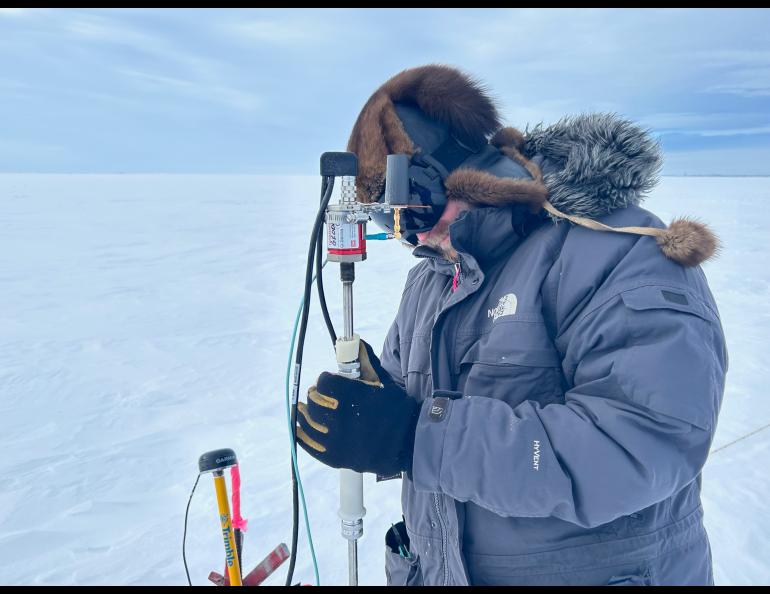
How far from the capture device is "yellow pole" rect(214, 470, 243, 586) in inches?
58.9

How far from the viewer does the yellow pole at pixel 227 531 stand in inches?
58.9

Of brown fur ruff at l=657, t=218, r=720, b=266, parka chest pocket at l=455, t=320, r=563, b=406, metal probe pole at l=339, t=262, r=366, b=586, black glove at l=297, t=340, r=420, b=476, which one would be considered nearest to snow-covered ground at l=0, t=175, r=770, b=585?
metal probe pole at l=339, t=262, r=366, b=586

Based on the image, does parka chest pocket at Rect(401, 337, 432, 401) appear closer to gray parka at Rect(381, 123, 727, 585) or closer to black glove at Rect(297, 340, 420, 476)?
gray parka at Rect(381, 123, 727, 585)

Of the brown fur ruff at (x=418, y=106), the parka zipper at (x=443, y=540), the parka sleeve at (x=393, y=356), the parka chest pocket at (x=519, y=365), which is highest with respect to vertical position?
the brown fur ruff at (x=418, y=106)

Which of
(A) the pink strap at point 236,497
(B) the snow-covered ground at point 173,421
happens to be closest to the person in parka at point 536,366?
(A) the pink strap at point 236,497

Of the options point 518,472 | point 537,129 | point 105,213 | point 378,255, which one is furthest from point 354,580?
point 105,213

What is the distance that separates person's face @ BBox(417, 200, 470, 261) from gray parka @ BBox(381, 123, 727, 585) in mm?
83

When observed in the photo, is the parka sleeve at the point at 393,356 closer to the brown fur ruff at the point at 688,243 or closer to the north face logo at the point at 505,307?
the north face logo at the point at 505,307

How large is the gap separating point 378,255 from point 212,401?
25.4 ft

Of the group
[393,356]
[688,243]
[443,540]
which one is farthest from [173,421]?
[688,243]

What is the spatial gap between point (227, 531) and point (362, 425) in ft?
1.94

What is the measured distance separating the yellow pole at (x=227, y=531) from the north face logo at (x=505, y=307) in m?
0.89
